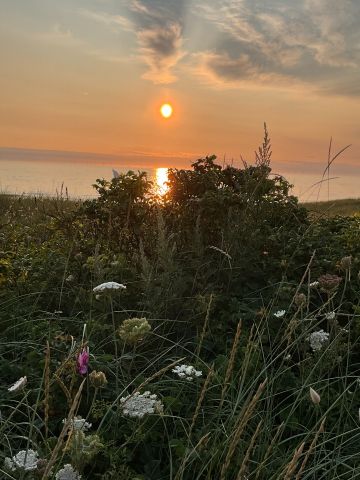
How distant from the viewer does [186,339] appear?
13.3 feet

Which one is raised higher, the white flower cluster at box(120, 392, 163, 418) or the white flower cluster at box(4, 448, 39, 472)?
the white flower cluster at box(120, 392, 163, 418)

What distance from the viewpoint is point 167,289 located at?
13.7 feet

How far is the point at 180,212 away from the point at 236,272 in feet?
3.87

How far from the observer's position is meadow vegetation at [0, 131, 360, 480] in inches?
101

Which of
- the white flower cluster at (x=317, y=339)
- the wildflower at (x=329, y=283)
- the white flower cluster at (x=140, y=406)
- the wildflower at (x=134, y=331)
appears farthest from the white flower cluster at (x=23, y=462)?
the wildflower at (x=329, y=283)

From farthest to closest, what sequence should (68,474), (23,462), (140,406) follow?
(140,406), (23,462), (68,474)

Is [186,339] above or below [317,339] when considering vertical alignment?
below

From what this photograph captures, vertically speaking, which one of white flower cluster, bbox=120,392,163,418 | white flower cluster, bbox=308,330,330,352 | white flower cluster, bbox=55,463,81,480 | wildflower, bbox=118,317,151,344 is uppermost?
wildflower, bbox=118,317,151,344

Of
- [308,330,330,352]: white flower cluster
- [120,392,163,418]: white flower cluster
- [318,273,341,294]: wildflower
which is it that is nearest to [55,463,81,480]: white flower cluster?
[120,392,163,418]: white flower cluster

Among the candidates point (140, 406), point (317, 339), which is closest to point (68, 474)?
point (140, 406)

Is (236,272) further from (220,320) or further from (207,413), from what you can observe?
(207,413)

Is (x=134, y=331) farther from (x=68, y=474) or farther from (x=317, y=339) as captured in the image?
(x=317, y=339)

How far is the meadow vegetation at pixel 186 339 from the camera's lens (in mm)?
2561

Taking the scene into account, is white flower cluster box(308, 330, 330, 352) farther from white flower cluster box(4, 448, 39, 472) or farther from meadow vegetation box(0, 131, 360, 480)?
white flower cluster box(4, 448, 39, 472)
